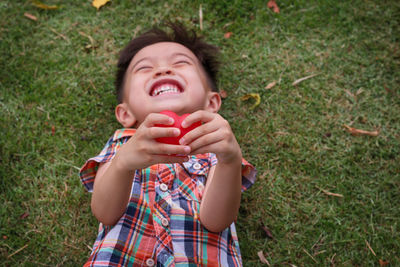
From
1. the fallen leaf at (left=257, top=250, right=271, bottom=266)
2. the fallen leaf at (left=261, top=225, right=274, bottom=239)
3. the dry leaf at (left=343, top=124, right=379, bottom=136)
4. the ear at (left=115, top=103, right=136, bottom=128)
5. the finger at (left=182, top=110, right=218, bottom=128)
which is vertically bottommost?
the fallen leaf at (left=257, top=250, right=271, bottom=266)

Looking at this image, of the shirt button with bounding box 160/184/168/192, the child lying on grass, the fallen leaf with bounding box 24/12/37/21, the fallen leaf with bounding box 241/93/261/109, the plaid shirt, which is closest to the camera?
the child lying on grass

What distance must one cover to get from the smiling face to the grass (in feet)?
2.09

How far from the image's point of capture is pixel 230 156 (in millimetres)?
1746

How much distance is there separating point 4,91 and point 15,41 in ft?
1.83

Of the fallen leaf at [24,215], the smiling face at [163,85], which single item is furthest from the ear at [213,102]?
the fallen leaf at [24,215]

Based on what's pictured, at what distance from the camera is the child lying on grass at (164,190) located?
77.9 inches

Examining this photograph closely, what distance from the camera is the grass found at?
2.64m

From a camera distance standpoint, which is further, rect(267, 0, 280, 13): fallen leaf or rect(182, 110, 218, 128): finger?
rect(267, 0, 280, 13): fallen leaf

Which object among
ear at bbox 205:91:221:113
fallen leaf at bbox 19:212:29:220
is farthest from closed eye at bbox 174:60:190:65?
fallen leaf at bbox 19:212:29:220

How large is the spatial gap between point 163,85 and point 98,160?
0.67 meters

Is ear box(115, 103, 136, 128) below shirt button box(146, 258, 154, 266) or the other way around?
the other way around

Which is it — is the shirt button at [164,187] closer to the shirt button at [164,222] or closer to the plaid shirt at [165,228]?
the plaid shirt at [165,228]

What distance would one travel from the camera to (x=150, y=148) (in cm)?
162

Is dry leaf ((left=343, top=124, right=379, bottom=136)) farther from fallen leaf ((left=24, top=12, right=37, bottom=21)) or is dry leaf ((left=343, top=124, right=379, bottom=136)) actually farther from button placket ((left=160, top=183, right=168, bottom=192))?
fallen leaf ((left=24, top=12, right=37, bottom=21))
